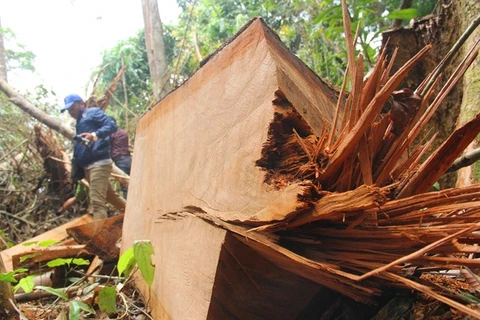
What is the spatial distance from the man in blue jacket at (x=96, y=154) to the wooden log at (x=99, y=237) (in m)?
1.80

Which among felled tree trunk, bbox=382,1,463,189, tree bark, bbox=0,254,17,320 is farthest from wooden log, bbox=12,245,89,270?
felled tree trunk, bbox=382,1,463,189

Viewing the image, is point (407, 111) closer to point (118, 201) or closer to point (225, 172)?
point (225, 172)

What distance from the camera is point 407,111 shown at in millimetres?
614

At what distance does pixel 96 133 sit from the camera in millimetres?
3490

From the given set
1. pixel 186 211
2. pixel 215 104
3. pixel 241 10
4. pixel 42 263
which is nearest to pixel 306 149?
pixel 215 104

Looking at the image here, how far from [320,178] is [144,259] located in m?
0.68

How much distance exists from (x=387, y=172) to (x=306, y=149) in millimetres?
142

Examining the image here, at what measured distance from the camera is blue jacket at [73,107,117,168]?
354 centimetres

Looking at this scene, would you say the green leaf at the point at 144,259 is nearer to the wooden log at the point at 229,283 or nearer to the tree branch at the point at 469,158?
the wooden log at the point at 229,283

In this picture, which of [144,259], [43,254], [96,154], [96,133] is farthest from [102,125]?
[144,259]

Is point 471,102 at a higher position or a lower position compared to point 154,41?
lower

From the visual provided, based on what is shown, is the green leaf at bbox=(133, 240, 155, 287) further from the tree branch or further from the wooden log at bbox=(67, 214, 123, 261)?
the tree branch

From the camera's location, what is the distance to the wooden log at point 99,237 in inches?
67.0

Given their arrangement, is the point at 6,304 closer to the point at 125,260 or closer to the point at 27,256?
the point at 125,260
